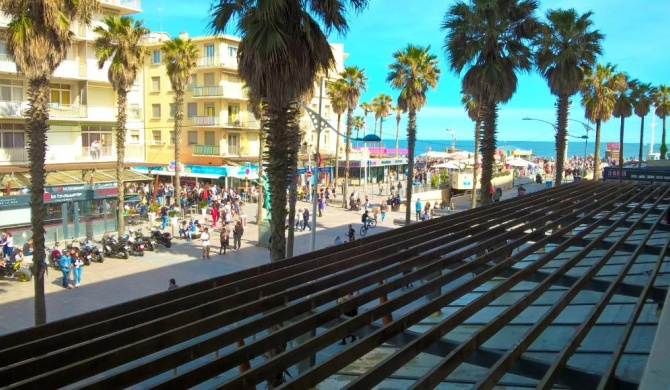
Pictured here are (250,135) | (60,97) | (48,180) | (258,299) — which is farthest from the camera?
(250,135)

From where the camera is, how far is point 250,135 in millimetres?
48531

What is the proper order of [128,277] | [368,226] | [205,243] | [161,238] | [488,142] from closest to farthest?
[488,142] → [128,277] → [205,243] → [161,238] → [368,226]

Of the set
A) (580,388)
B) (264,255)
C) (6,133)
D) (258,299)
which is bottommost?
(264,255)

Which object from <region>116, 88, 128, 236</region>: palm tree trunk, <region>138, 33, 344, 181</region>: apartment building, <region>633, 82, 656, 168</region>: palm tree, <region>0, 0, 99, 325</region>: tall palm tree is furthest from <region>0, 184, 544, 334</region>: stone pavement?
<region>633, 82, 656, 168</region>: palm tree

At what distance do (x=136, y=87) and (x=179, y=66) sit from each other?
6451mm

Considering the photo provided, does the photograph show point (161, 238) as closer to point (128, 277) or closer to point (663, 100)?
point (128, 277)

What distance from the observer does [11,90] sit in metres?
27.8

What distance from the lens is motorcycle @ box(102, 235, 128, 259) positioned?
23.6m

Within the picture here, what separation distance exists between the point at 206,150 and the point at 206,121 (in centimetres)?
255

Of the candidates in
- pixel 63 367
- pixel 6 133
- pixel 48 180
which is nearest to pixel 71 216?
pixel 48 180

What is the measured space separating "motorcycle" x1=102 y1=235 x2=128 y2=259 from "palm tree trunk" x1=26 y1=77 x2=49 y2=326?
9219mm

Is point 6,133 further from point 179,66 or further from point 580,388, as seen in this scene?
point 580,388

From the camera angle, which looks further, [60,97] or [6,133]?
[60,97]

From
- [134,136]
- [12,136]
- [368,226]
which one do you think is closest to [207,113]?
→ [134,136]
